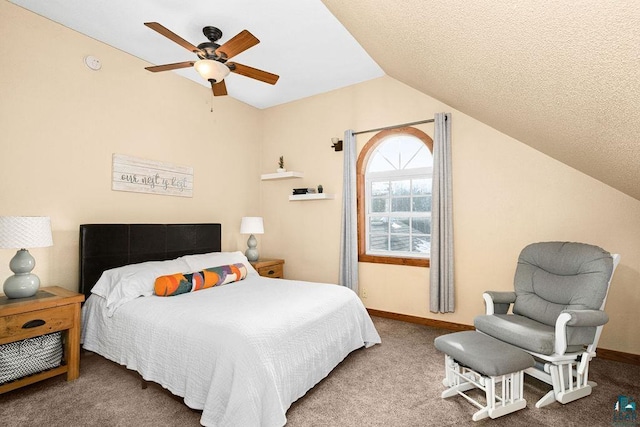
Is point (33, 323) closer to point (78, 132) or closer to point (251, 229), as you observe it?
point (78, 132)

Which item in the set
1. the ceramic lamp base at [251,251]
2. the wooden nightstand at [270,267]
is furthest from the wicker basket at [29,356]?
the ceramic lamp base at [251,251]

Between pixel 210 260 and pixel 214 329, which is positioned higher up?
pixel 210 260

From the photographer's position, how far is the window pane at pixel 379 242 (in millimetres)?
4203

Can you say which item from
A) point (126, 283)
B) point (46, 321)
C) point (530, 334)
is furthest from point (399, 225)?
point (46, 321)

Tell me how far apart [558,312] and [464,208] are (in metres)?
1.41

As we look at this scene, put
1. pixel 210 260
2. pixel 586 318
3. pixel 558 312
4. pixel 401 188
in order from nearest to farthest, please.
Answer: pixel 586 318, pixel 558 312, pixel 210 260, pixel 401 188

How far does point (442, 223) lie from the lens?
11.5ft

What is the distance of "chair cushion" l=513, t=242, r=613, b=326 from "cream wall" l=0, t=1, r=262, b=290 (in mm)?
3721

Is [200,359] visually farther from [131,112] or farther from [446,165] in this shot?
[446,165]

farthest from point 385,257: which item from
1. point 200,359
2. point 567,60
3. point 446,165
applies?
point 567,60

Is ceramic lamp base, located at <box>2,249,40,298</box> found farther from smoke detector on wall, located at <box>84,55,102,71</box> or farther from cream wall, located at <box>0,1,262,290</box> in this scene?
smoke detector on wall, located at <box>84,55,102,71</box>

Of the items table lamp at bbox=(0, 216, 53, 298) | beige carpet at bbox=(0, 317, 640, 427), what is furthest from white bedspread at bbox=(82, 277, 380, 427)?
table lamp at bbox=(0, 216, 53, 298)

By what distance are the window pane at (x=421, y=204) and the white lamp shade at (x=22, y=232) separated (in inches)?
146

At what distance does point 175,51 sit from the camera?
3.36 m
